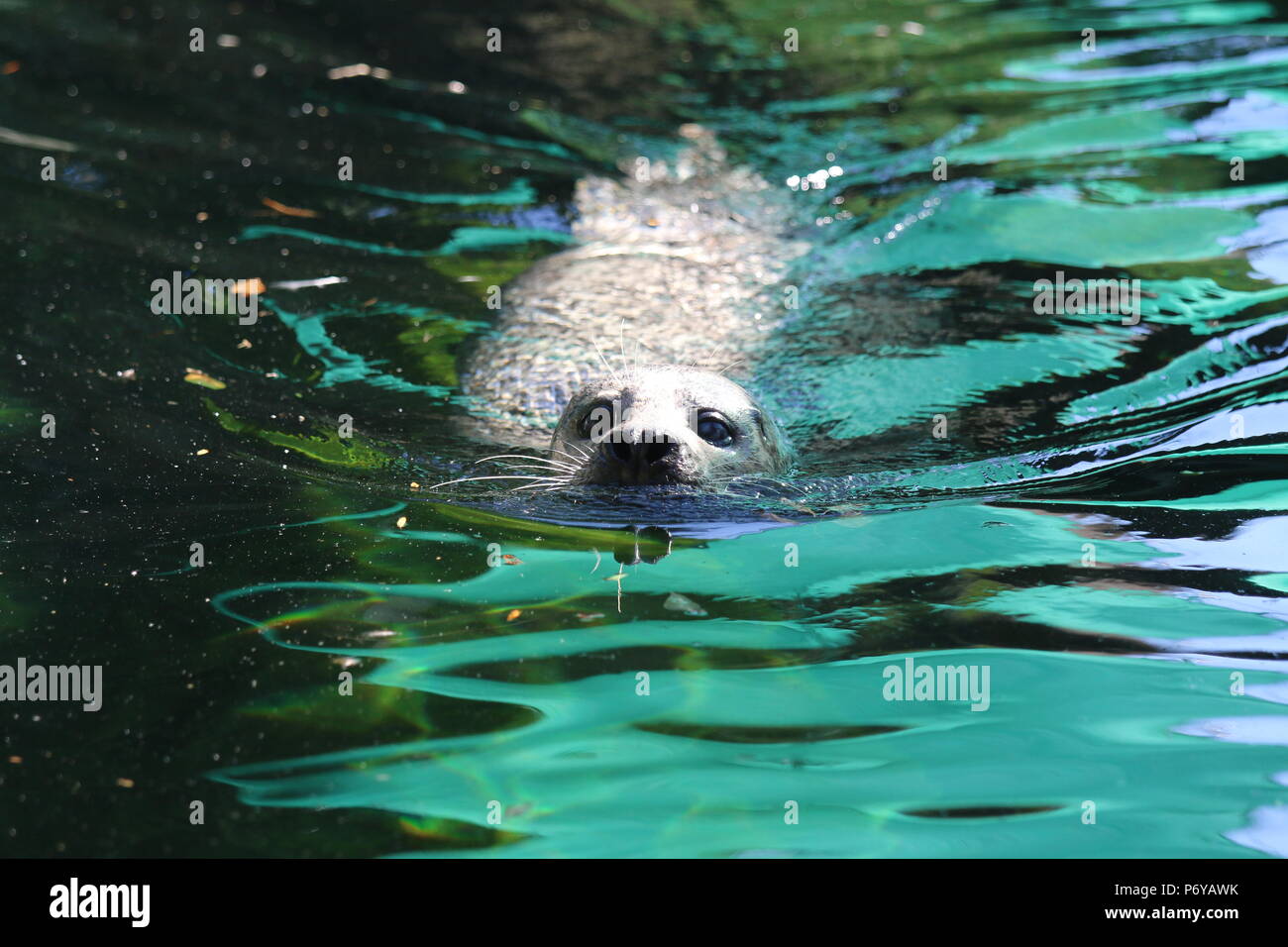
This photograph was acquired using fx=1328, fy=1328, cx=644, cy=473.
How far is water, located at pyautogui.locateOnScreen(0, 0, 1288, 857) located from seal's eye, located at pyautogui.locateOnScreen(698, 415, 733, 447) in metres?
0.33

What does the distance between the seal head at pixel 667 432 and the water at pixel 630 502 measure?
0.49 feet

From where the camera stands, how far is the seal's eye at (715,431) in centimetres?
546

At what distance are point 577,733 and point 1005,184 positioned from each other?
6655 millimetres

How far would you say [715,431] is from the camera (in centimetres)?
549

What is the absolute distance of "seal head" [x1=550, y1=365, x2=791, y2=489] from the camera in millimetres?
4918

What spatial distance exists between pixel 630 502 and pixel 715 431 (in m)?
0.72

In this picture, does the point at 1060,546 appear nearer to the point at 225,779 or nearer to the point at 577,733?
the point at 577,733
